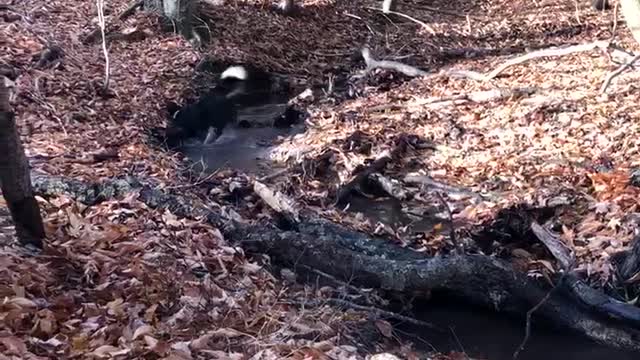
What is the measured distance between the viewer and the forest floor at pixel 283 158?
4.98 m

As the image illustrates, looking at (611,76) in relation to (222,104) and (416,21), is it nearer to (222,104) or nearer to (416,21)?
(222,104)

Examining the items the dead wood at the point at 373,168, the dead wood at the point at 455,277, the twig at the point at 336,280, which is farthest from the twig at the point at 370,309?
the dead wood at the point at 373,168

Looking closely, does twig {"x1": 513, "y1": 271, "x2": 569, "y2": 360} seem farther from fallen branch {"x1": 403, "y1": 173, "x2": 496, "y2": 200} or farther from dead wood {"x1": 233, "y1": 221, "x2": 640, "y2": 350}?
fallen branch {"x1": 403, "y1": 173, "x2": 496, "y2": 200}

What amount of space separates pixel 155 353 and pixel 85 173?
4.25 m

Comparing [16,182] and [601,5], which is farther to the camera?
[601,5]

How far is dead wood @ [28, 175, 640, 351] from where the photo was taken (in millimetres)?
6359

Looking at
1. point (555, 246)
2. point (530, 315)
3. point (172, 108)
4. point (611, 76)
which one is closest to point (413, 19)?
point (172, 108)

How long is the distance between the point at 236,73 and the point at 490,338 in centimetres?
997

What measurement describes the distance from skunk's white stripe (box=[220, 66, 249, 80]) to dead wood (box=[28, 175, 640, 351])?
8.34 m

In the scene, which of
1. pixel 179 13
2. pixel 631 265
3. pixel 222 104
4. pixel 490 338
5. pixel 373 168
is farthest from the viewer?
pixel 179 13

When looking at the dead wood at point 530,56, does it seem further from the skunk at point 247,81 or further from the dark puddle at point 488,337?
the dark puddle at point 488,337

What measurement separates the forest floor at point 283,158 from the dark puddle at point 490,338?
0.34 metres

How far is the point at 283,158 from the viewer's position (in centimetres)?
1116

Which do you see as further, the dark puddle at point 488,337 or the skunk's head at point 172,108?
the skunk's head at point 172,108
